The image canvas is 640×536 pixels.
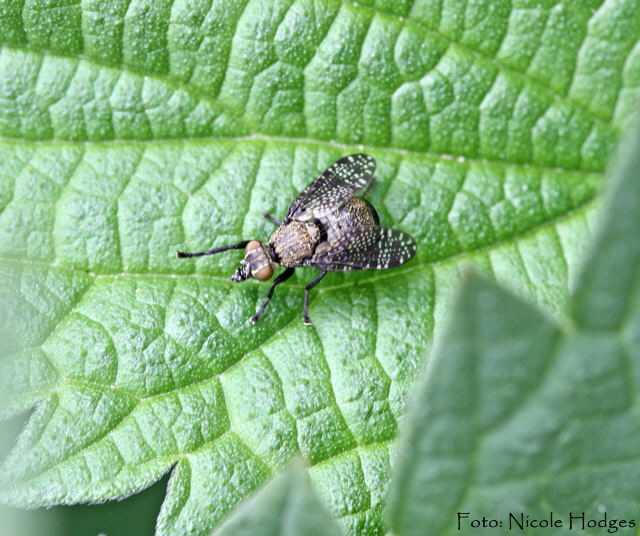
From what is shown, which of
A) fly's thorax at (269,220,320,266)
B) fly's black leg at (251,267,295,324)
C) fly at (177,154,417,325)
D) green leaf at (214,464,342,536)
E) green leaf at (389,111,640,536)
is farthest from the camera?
fly's thorax at (269,220,320,266)

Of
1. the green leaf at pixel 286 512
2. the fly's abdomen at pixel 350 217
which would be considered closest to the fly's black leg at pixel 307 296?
the fly's abdomen at pixel 350 217

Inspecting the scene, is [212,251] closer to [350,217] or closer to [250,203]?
[250,203]

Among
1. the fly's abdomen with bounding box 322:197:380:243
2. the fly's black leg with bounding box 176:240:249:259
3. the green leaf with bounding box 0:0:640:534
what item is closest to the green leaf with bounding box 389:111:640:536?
the green leaf with bounding box 0:0:640:534

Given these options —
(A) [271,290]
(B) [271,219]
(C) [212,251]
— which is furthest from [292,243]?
(C) [212,251]

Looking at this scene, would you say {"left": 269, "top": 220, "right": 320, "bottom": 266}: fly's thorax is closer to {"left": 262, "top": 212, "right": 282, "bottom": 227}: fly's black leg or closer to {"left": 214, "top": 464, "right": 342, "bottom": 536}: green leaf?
{"left": 262, "top": 212, "right": 282, "bottom": 227}: fly's black leg

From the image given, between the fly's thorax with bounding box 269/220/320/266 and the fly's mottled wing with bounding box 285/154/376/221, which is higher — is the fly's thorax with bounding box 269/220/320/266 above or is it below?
below

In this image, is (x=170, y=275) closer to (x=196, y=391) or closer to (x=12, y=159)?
(x=196, y=391)

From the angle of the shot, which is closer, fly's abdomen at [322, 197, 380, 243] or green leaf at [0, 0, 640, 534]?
green leaf at [0, 0, 640, 534]
